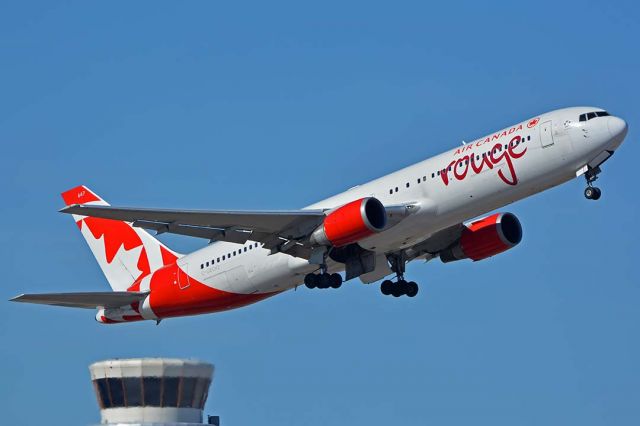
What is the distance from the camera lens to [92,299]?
60031 mm

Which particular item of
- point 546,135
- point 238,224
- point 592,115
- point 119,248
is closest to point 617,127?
point 592,115

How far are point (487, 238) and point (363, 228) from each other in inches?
325

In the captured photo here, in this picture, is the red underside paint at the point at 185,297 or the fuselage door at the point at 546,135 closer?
the fuselage door at the point at 546,135

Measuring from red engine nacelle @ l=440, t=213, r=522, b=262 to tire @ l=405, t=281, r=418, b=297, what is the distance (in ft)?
6.21

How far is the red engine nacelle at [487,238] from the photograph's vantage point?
191ft

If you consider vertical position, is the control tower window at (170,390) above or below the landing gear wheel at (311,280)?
below

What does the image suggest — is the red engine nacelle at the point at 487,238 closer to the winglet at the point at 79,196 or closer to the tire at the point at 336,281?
the tire at the point at 336,281

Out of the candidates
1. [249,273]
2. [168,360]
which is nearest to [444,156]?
[249,273]

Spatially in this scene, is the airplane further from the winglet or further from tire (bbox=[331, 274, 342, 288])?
the winglet

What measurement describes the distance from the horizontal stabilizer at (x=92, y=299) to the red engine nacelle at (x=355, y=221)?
11596 mm

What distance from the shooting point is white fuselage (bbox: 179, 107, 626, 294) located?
50.5 m

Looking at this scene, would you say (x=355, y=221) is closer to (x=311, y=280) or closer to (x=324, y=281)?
(x=324, y=281)

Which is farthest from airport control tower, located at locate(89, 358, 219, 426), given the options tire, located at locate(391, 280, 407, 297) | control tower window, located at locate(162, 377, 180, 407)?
tire, located at locate(391, 280, 407, 297)

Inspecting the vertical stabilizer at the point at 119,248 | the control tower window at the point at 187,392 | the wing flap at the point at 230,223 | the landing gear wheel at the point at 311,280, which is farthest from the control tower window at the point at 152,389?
the wing flap at the point at 230,223
